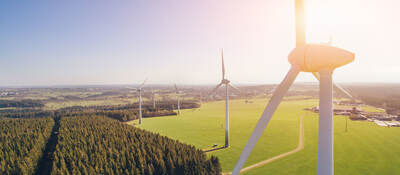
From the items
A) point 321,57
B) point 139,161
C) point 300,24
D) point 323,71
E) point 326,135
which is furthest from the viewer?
point 139,161

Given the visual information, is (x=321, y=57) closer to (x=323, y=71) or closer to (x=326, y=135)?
(x=323, y=71)

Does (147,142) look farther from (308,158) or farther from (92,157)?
(308,158)

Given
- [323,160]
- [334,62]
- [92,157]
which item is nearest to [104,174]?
[92,157]

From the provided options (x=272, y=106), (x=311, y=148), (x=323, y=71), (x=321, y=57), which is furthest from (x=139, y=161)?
(x=311, y=148)

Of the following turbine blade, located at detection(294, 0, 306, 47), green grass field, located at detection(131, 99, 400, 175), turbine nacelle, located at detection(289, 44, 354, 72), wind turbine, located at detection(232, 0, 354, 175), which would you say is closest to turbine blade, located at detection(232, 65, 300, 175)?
wind turbine, located at detection(232, 0, 354, 175)

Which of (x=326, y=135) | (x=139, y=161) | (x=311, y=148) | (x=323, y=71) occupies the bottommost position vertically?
(x=311, y=148)

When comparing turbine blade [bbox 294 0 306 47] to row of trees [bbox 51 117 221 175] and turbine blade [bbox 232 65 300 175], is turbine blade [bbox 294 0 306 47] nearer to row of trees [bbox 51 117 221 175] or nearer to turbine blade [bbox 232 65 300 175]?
turbine blade [bbox 232 65 300 175]
